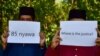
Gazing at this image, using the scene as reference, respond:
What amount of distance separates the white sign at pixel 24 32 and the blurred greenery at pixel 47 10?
261 centimetres

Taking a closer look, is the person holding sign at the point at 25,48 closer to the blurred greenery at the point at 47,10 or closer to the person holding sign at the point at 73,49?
the person holding sign at the point at 73,49

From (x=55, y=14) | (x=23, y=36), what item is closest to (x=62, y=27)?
(x=23, y=36)

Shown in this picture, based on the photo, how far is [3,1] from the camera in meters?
9.07

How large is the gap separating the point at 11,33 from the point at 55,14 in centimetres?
373

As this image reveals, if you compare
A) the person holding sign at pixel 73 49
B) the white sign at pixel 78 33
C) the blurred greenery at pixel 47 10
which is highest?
the blurred greenery at pixel 47 10

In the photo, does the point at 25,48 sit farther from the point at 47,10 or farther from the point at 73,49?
the point at 47,10

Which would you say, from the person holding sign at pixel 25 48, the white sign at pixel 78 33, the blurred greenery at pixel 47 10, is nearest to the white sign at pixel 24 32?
the person holding sign at pixel 25 48

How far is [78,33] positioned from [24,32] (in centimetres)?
84

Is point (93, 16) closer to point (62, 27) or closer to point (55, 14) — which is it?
point (55, 14)

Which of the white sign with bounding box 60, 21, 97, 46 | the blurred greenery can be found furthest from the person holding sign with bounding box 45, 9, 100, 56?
the blurred greenery

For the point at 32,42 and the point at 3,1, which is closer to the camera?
the point at 32,42

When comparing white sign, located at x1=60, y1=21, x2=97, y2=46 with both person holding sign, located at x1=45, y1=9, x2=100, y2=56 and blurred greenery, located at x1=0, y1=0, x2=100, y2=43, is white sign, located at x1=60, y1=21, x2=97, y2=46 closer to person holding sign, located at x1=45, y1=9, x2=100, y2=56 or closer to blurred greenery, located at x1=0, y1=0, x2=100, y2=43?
person holding sign, located at x1=45, y1=9, x2=100, y2=56

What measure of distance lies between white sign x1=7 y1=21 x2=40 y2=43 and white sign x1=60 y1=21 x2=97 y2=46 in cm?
42

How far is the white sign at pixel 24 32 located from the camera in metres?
6.12
